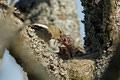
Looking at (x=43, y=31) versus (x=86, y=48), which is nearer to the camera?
(x=43, y=31)

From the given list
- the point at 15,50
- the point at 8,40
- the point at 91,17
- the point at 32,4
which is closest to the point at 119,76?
the point at 8,40

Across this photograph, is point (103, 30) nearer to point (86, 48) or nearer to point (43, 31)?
point (43, 31)

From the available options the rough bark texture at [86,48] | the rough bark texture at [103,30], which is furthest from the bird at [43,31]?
the rough bark texture at [103,30]

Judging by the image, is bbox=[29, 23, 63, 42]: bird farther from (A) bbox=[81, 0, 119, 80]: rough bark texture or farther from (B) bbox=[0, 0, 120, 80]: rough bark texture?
(A) bbox=[81, 0, 119, 80]: rough bark texture

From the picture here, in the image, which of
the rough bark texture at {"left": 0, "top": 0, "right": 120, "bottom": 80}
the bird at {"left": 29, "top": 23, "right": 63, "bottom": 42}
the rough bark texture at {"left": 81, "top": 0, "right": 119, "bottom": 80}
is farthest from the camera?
the bird at {"left": 29, "top": 23, "right": 63, "bottom": 42}

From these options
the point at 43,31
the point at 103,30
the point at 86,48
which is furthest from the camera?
the point at 86,48

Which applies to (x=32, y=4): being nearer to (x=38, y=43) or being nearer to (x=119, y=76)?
(x=38, y=43)

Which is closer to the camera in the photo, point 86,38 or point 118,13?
point 118,13

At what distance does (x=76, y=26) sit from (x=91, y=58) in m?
4.09

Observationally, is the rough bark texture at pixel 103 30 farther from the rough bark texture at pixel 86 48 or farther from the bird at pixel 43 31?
the bird at pixel 43 31

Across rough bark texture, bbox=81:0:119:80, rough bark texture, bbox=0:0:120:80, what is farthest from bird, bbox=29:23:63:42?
rough bark texture, bbox=81:0:119:80

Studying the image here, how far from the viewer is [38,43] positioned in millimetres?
1474

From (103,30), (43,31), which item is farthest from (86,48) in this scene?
(103,30)

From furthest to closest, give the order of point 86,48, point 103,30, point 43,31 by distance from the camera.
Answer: point 86,48 → point 43,31 → point 103,30
